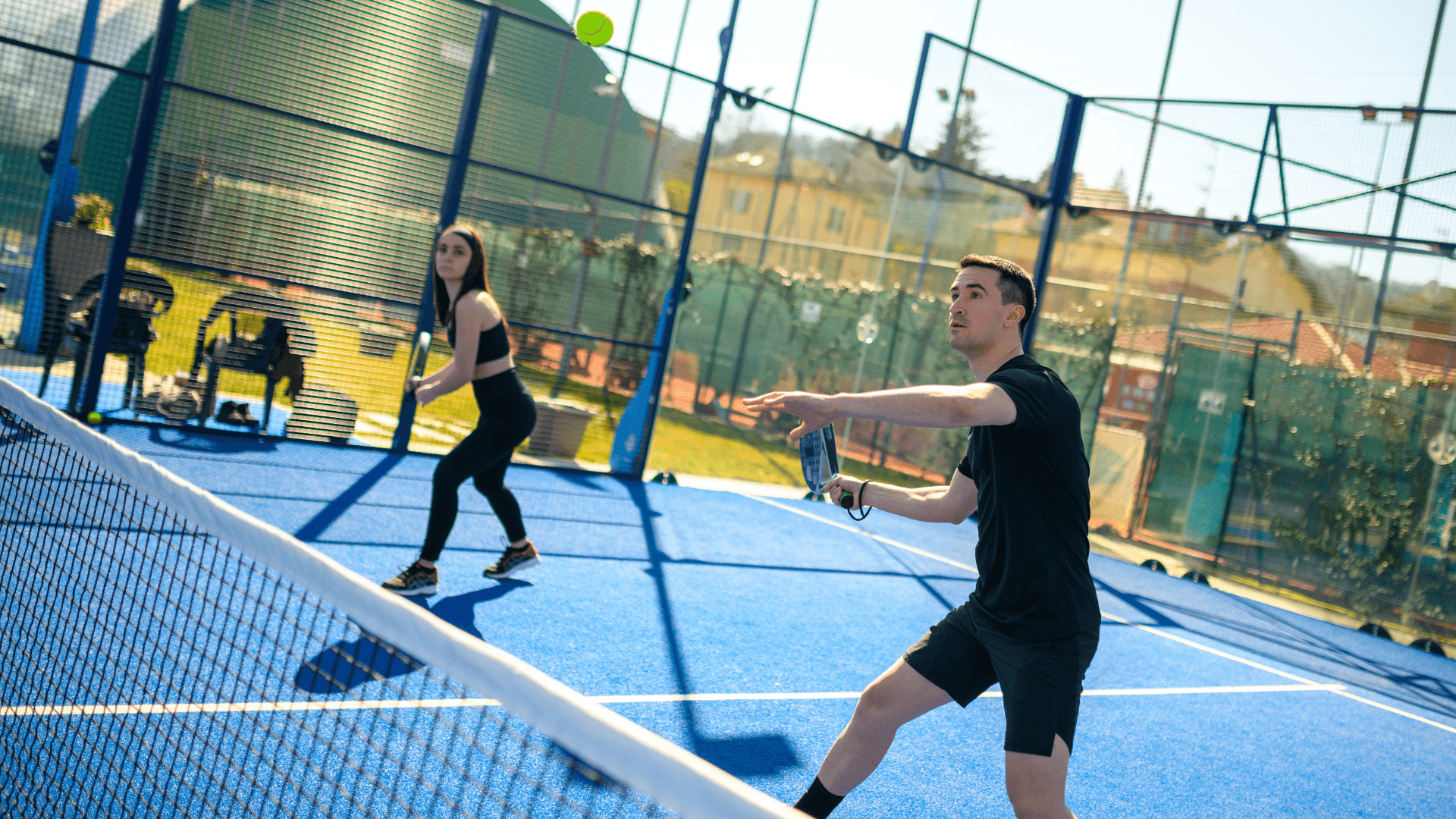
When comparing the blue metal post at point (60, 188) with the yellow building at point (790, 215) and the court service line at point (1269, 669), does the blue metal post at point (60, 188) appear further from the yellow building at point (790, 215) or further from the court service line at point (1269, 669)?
the court service line at point (1269, 669)

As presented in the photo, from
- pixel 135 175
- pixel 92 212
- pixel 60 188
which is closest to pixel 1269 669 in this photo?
pixel 135 175

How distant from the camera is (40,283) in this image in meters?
9.72

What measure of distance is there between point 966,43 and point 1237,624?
22.9 feet

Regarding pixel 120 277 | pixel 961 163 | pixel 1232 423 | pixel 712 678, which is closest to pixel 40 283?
pixel 120 277

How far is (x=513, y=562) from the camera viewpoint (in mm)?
5875

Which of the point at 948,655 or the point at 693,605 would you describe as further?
the point at 693,605

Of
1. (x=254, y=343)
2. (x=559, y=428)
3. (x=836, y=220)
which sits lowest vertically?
(x=559, y=428)

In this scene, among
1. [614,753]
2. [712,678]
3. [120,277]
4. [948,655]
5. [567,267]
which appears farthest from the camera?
[567,267]

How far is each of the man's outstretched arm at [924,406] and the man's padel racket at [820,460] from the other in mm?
576

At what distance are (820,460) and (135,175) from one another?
23.5 ft

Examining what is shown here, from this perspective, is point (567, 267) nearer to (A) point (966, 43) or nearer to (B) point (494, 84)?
(B) point (494, 84)

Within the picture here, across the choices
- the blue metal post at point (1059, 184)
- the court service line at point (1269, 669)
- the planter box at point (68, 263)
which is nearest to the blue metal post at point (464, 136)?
the planter box at point (68, 263)

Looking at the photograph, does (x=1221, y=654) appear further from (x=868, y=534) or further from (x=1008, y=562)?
(x=1008, y=562)

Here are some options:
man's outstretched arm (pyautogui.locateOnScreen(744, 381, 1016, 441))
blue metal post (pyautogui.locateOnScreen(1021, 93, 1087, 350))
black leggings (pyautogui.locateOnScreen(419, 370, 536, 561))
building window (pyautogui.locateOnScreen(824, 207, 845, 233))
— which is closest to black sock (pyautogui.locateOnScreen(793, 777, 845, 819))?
man's outstretched arm (pyautogui.locateOnScreen(744, 381, 1016, 441))
